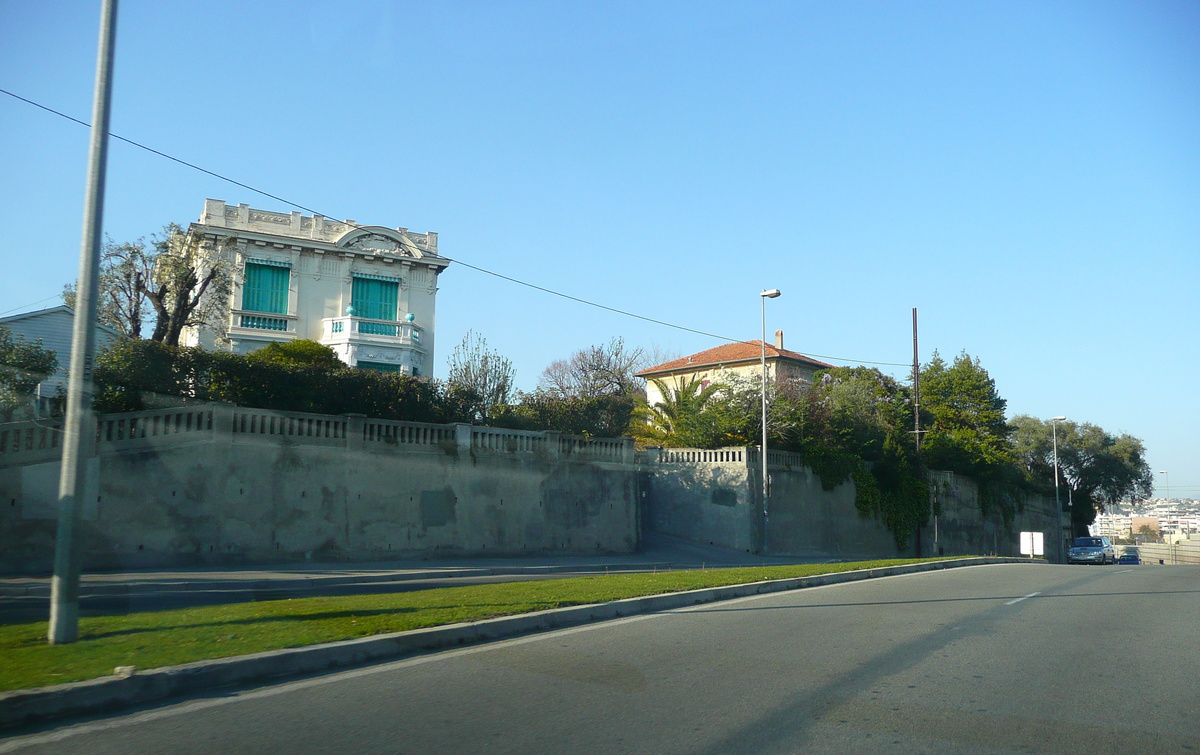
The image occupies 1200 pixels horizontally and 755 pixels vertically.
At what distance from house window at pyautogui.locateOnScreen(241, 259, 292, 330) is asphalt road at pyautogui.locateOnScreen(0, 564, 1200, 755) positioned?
28.6 meters

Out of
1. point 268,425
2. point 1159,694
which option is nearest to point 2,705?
point 1159,694

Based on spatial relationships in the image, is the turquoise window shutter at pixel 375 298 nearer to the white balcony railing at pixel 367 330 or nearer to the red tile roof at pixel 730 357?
the white balcony railing at pixel 367 330

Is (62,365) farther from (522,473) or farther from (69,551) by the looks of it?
(69,551)

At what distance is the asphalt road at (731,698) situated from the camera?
5.52m

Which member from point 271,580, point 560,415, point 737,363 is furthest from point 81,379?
point 737,363

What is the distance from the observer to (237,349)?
112ft

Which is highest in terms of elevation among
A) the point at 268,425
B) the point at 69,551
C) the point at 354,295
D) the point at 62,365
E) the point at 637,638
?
the point at 354,295

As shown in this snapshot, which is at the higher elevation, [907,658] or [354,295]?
[354,295]

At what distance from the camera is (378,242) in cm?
3819

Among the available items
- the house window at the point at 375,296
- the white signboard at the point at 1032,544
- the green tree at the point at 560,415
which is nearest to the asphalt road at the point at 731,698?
the green tree at the point at 560,415

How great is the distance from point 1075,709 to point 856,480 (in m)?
32.6

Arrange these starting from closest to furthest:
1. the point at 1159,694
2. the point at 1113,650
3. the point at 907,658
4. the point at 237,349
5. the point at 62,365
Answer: the point at 1159,694 < the point at 907,658 < the point at 1113,650 < the point at 62,365 < the point at 237,349

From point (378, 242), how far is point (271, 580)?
24246 mm

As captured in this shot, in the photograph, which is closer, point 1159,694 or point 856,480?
point 1159,694
